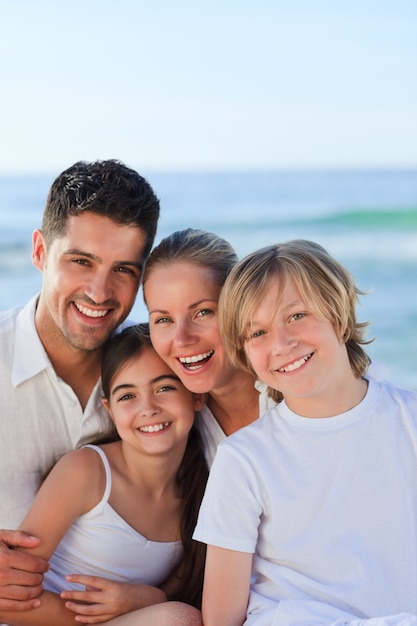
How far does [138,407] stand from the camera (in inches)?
120

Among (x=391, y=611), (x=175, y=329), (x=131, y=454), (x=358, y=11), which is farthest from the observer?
(x=358, y=11)

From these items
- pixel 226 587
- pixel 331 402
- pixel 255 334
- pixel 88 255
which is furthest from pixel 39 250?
pixel 226 587

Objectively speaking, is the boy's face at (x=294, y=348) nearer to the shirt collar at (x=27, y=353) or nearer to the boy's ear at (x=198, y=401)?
the boy's ear at (x=198, y=401)

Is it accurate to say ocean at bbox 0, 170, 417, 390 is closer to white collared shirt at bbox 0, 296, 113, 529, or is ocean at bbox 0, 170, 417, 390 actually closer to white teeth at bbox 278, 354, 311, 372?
white collared shirt at bbox 0, 296, 113, 529

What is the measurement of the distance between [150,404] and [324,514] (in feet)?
2.72

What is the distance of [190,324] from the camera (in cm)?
291

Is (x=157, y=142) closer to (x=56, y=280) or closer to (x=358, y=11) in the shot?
(x=358, y=11)

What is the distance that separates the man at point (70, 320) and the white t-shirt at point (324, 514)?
86cm

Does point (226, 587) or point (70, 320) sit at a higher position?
point (70, 320)

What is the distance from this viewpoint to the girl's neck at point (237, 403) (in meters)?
3.12

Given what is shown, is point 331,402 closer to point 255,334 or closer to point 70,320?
point 255,334

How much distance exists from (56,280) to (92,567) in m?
1.09

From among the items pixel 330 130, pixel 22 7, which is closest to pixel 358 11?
pixel 330 130

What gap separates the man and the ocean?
6.34m
